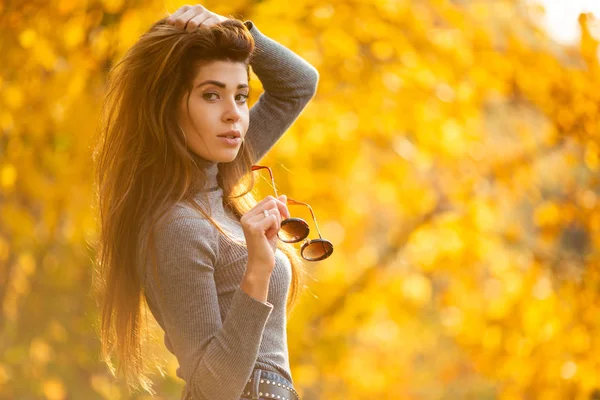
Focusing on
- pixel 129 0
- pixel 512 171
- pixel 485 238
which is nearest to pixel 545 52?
pixel 512 171

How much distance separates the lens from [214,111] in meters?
2.24

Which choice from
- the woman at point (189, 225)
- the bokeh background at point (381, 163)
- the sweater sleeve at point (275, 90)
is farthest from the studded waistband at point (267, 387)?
the bokeh background at point (381, 163)

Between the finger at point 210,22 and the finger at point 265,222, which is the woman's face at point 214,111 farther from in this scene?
the finger at point 265,222

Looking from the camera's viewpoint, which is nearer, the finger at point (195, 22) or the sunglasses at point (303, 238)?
the sunglasses at point (303, 238)

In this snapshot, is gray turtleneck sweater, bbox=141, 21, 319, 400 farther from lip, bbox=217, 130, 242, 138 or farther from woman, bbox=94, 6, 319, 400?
lip, bbox=217, 130, 242, 138

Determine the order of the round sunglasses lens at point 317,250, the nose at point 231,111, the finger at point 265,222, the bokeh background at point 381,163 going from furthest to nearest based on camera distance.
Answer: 1. the bokeh background at point 381,163
2. the nose at point 231,111
3. the round sunglasses lens at point 317,250
4. the finger at point 265,222

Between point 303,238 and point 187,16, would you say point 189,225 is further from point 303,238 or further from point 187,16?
point 187,16

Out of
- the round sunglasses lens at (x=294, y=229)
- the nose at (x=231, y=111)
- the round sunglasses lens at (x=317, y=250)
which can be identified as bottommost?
the round sunglasses lens at (x=317, y=250)

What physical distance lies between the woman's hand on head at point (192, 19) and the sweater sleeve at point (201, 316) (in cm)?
47

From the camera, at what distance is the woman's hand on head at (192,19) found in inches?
87.5

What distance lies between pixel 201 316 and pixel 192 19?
28.7 inches

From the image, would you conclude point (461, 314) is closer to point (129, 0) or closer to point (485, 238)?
point (485, 238)

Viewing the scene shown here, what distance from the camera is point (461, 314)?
22.6 ft

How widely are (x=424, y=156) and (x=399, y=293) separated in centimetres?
119
